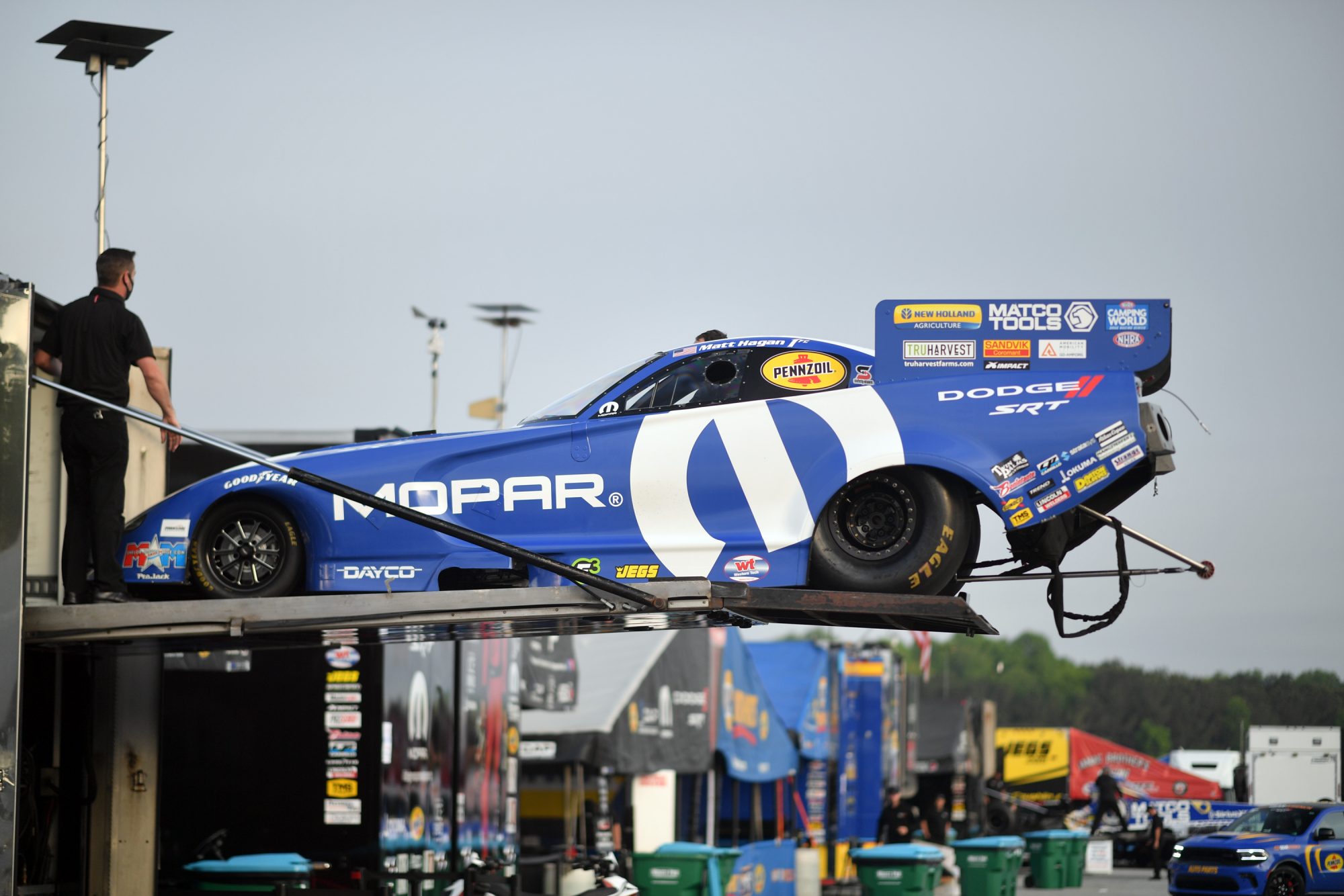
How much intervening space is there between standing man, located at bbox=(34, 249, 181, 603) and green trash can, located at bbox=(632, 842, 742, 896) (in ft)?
30.4

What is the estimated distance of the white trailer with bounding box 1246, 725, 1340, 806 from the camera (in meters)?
30.3

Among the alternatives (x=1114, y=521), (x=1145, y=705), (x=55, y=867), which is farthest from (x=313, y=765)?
(x=1145, y=705)

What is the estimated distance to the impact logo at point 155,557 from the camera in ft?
26.4

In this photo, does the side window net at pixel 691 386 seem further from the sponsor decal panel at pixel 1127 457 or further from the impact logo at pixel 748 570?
the sponsor decal panel at pixel 1127 457

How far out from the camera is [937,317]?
767 cm

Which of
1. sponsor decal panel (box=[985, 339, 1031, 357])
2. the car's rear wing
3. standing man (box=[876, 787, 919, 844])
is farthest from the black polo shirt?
standing man (box=[876, 787, 919, 844])

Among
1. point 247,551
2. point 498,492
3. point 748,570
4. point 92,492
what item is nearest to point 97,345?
point 92,492

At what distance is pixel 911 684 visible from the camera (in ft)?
112

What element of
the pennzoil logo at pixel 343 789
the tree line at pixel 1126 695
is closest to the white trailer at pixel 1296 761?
the tree line at pixel 1126 695

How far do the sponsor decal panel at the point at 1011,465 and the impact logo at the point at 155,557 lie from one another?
12.8 feet

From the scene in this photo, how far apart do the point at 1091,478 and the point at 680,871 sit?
9738 mm

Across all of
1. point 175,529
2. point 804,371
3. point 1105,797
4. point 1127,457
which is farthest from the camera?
point 1105,797

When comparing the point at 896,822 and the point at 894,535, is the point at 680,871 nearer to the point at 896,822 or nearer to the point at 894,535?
the point at 896,822

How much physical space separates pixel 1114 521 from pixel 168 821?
814cm
